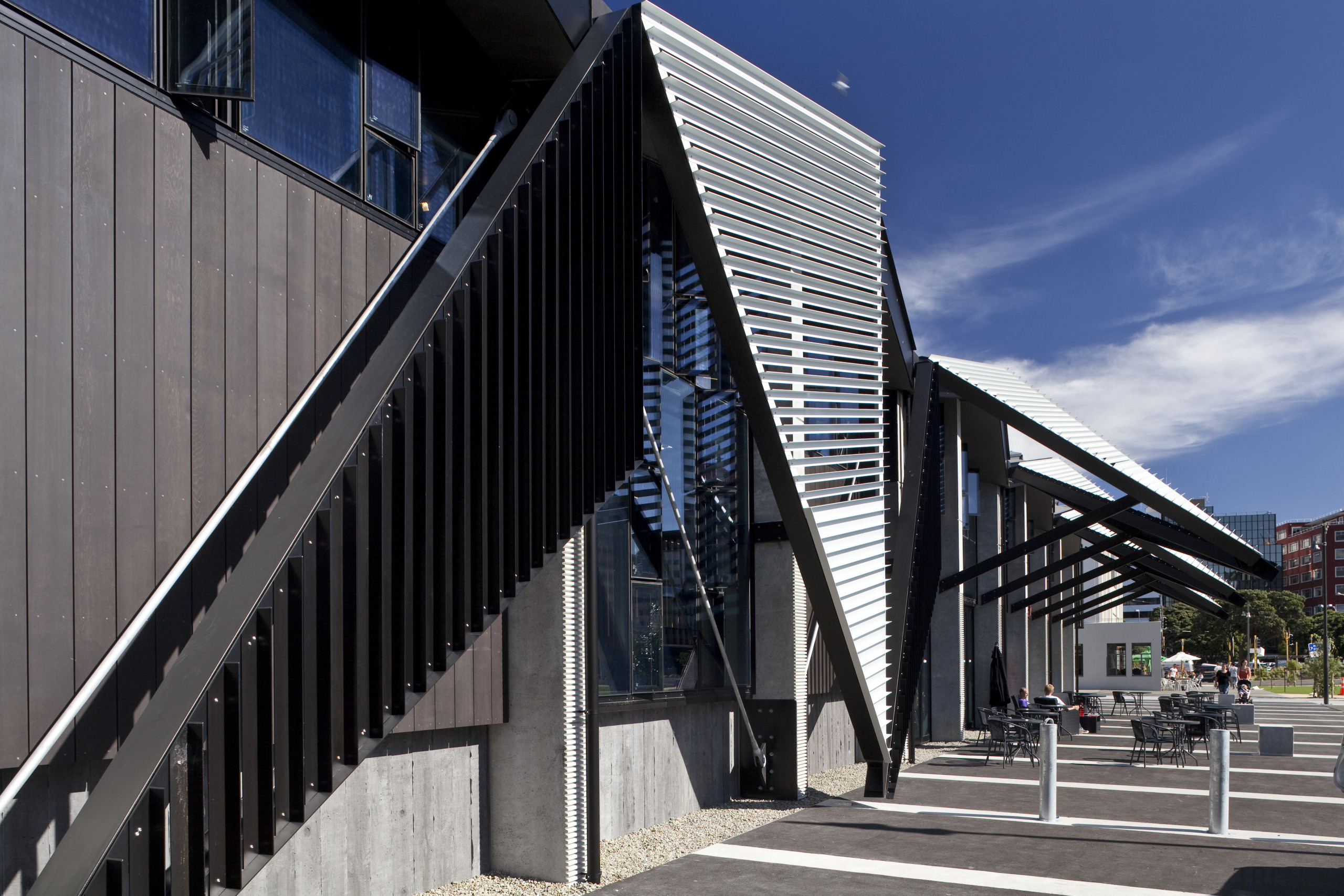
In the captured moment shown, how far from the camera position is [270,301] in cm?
698

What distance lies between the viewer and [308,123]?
7656 mm

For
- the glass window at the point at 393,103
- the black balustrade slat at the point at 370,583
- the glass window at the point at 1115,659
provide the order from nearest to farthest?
the black balustrade slat at the point at 370,583, the glass window at the point at 393,103, the glass window at the point at 1115,659

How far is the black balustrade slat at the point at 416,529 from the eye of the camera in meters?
5.64

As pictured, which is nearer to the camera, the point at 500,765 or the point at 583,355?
the point at 583,355

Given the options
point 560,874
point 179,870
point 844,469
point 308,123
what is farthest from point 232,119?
point 844,469

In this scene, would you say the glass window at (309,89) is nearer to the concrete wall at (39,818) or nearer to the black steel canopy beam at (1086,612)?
the concrete wall at (39,818)

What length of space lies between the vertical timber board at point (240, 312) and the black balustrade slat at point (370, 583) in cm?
160

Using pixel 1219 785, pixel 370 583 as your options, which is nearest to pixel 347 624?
pixel 370 583

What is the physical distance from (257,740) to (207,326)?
9.18 feet

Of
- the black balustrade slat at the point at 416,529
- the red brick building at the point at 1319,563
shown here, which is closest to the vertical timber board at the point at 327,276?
the black balustrade slat at the point at 416,529

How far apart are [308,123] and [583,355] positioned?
255 centimetres

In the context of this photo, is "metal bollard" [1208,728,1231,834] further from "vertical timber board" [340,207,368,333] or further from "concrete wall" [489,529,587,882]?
"vertical timber board" [340,207,368,333]

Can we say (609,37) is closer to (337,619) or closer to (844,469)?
(337,619)

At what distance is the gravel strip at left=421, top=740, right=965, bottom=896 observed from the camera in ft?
29.4
